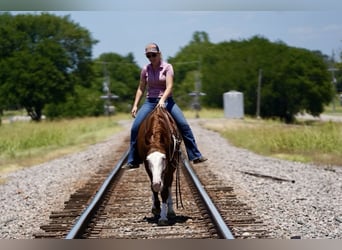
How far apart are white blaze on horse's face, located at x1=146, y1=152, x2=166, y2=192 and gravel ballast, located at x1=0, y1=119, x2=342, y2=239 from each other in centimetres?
120

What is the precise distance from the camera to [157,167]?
6.15 metres

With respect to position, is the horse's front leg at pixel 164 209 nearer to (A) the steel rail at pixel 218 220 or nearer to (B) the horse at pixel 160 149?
(B) the horse at pixel 160 149

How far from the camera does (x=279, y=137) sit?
53.7 feet

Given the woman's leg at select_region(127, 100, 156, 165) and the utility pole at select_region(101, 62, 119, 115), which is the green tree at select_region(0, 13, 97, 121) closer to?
the utility pole at select_region(101, 62, 119, 115)

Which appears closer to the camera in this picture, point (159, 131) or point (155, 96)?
point (159, 131)

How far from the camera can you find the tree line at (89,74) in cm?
1956

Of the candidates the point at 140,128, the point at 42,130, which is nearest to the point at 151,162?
the point at 140,128

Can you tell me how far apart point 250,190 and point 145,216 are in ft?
8.07

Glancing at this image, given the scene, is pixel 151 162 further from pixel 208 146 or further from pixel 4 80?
pixel 4 80

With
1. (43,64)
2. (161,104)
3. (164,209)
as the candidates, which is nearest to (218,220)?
(164,209)

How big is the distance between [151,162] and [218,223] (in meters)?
0.86

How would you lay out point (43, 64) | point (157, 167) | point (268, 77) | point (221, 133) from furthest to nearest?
point (43, 64) < point (268, 77) < point (221, 133) < point (157, 167)

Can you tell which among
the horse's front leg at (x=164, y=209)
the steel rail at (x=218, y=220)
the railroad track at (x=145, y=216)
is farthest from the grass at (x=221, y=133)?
the horse's front leg at (x=164, y=209)

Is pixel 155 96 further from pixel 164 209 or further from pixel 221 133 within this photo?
pixel 221 133
